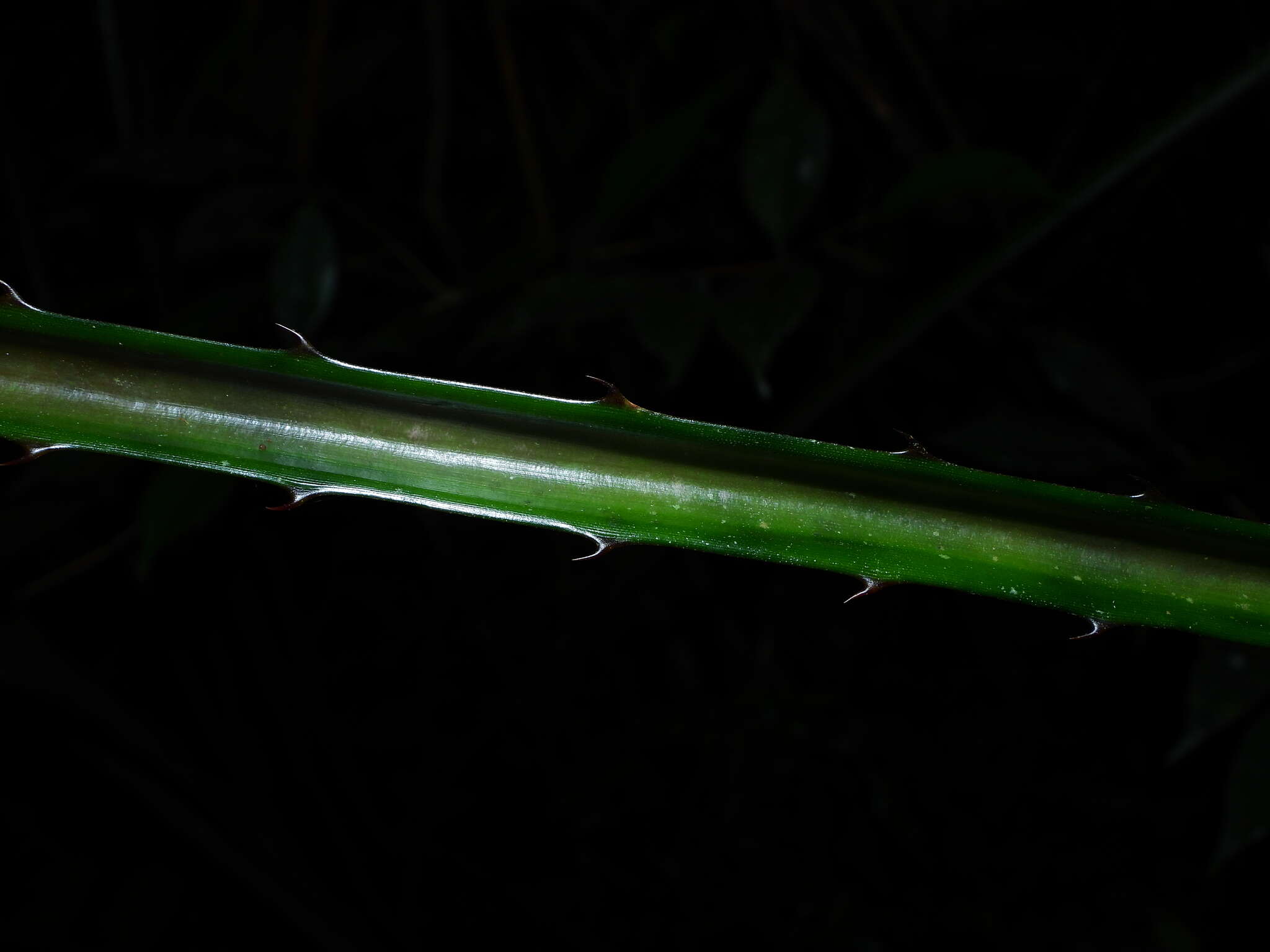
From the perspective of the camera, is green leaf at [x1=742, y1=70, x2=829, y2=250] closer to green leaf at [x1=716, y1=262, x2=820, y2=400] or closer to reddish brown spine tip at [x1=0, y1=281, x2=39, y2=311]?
green leaf at [x1=716, y1=262, x2=820, y2=400]

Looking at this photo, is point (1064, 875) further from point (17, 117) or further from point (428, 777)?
point (17, 117)

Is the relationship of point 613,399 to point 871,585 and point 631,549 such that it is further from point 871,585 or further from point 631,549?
point 631,549

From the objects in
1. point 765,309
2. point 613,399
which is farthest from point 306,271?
point 613,399

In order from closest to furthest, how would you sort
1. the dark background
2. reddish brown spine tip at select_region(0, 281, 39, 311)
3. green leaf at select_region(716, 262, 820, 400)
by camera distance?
reddish brown spine tip at select_region(0, 281, 39, 311) < green leaf at select_region(716, 262, 820, 400) < the dark background

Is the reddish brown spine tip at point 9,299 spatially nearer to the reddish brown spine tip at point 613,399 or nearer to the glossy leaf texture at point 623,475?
the glossy leaf texture at point 623,475

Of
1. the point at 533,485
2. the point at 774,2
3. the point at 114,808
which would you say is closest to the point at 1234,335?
the point at 774,2

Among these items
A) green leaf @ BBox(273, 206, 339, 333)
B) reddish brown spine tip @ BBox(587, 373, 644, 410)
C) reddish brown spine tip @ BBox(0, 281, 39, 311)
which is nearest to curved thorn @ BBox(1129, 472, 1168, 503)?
reddish brown spine tip @ BBox(587, 373, 644, 410)
